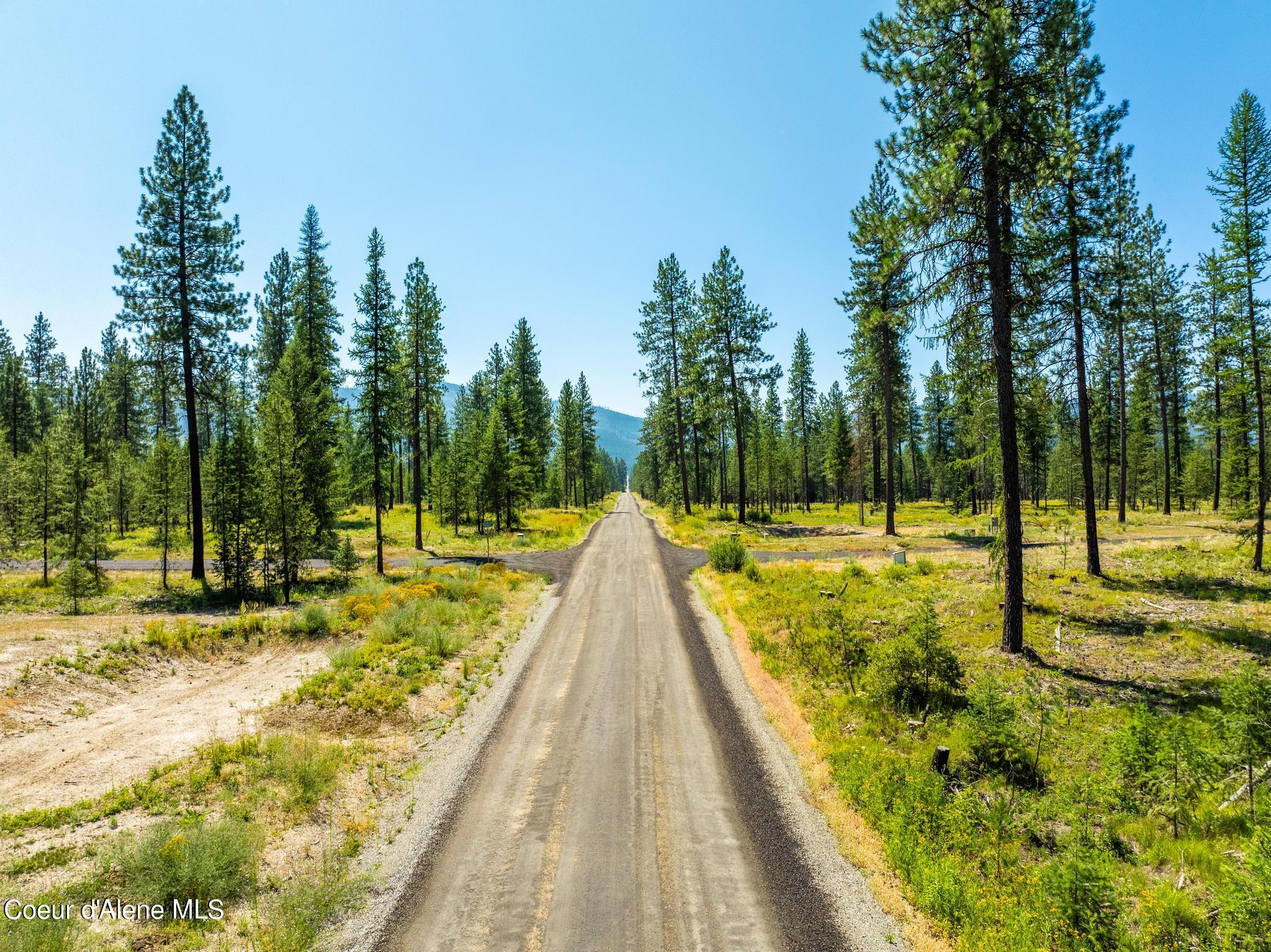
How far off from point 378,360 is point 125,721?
Answer: 69.8ft

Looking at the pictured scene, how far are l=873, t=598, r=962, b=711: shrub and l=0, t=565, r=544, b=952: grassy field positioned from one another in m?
9.04

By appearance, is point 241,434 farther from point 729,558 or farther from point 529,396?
point 529,396

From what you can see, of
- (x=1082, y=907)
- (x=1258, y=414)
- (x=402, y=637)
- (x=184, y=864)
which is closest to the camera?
(x=1082, y=907)

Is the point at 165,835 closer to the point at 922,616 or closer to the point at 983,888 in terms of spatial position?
the point at 983,888

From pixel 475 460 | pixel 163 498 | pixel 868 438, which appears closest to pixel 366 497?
pixel 475 460

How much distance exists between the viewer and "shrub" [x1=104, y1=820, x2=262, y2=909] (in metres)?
6.05

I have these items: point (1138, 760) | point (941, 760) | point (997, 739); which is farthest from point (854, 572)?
point (1138, 760)

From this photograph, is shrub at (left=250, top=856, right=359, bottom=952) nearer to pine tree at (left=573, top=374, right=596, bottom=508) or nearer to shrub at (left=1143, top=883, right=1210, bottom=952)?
shrub at (left=1143, top=883, right=1210, bottom=952)

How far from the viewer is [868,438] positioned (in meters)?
60.9

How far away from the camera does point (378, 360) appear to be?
93.7ft

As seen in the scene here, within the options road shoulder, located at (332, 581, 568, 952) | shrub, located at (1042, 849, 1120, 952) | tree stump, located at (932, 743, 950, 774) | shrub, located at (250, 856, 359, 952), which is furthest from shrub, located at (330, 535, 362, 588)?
shrub, located at (1042, 849, 1120, 952)

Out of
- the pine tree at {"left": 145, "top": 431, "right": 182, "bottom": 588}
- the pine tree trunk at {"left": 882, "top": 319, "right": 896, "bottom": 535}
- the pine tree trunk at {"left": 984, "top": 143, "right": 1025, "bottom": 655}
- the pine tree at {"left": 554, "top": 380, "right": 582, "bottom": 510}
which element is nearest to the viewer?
the pine tree trunk at {"left": 984, "top": 143, "right": 1025, "bottom": 655}

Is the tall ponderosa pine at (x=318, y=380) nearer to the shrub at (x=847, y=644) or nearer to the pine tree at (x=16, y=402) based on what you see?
the shrub at (x=847, y=644)

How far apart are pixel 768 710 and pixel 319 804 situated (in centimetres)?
829
